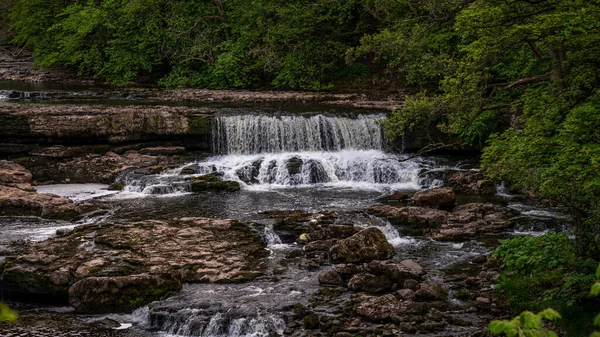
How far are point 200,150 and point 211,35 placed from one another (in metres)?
14.0

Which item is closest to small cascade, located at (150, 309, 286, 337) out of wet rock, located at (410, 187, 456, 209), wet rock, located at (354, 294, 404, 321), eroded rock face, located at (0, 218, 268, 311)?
wet rock, located at (354, 294, 404, 321)

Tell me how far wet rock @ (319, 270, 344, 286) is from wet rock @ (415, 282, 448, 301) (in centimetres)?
164

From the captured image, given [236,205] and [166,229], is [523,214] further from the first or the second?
[166,229]

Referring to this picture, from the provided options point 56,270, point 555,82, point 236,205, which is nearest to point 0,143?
point 236,205

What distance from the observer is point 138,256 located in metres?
13.8

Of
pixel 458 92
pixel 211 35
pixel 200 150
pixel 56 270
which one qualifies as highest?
pixel 211 35

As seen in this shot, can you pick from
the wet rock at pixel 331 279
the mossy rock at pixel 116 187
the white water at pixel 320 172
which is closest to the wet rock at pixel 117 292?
the wet rock at pixel 331 279

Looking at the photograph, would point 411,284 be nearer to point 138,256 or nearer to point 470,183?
point 138,256

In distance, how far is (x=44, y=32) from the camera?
135ft

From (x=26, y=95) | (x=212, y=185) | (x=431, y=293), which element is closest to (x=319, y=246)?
(x=431, y=293)

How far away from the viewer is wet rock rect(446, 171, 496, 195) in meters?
20.0

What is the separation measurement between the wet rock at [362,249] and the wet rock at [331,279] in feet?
3.62

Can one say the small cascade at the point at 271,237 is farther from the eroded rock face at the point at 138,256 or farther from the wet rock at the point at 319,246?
the wet rock at the point at 319,246

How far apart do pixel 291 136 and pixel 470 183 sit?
23.2 feet
